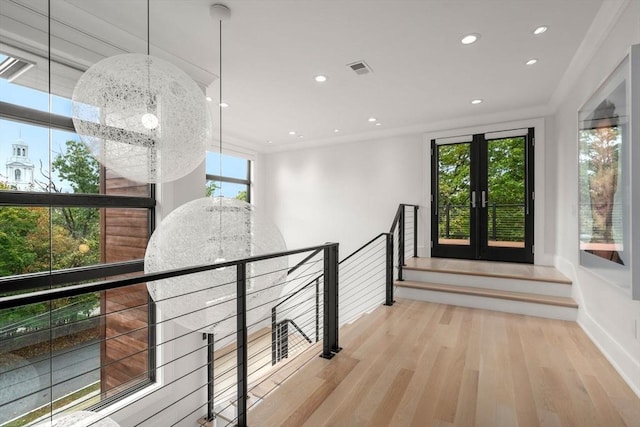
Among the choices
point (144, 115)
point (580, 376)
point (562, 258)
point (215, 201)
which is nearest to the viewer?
point (144, 115)

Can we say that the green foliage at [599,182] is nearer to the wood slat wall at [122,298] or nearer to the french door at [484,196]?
the french door at [484,196]

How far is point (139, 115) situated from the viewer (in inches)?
58.5

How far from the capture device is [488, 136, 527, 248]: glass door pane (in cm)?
471

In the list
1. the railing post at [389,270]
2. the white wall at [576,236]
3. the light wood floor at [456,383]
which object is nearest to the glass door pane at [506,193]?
the white wall at [576,236]

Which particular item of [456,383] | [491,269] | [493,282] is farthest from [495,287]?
[456,383]

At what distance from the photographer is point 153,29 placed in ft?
8.45

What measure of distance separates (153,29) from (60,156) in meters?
1.34

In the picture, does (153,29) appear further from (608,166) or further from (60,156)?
(608,166)

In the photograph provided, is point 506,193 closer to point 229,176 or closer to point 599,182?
point 599,182

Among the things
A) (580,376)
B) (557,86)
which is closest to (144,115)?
(580,376)

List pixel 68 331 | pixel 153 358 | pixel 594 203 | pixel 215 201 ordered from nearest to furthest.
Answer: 1. pixel 215 201
2. pixel 68 331
3. pixel 594 203
4. pixel 153 358

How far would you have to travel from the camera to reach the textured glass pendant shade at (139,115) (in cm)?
144

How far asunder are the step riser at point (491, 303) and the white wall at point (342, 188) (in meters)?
1.92

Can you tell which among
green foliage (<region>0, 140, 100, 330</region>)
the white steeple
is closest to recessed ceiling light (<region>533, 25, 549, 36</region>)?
green foliage (<region>0, 140, 100, 330</region>)
